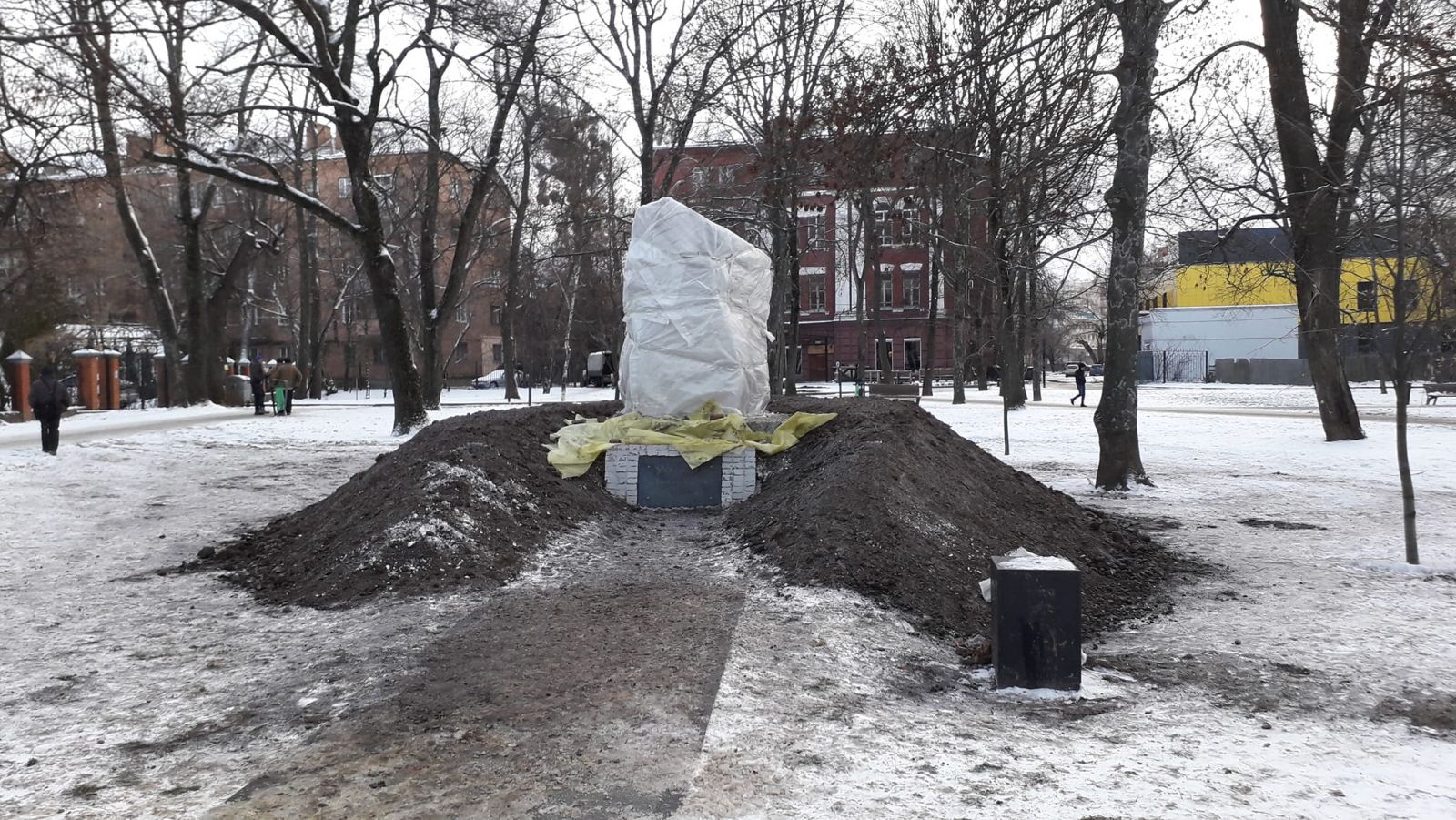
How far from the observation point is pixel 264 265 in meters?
44.6

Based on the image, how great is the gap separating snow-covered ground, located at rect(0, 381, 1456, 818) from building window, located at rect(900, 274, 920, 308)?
44.2 metres

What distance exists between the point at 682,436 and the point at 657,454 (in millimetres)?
394

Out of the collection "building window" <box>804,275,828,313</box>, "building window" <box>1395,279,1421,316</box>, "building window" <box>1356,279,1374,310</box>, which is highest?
"building window" <box>804,275,828,313</box>

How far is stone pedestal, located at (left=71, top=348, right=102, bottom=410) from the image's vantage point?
86.5 feet

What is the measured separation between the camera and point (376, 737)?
12.5 ft

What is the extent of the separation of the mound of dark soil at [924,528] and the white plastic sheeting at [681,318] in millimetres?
1348

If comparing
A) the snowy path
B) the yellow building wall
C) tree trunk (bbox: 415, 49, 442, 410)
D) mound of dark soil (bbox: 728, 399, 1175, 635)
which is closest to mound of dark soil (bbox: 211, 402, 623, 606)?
mound of dark soil (bbox: 728, 399, 1175, 635)

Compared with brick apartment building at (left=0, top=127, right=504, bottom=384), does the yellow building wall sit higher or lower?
lower

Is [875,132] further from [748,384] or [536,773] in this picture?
[536,773]

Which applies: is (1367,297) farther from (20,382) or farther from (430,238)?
(20,382)

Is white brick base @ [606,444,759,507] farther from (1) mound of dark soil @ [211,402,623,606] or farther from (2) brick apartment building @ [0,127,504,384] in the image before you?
(2) brick apartment building @ [0,127,504,384]

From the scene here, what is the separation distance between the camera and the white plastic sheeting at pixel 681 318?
34.8ft

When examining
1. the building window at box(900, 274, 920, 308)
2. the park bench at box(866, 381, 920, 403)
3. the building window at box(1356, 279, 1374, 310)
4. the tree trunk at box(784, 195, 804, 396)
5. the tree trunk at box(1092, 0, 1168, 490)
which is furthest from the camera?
the building window at box(900, 274, 920, 308)

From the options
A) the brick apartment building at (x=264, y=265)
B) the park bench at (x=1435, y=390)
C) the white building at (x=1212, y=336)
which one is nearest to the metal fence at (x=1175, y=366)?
the white building at (x=1212, y=336)
